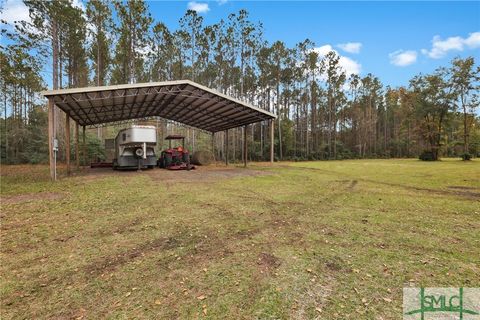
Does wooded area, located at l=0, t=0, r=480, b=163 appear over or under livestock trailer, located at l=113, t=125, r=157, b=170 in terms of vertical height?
over

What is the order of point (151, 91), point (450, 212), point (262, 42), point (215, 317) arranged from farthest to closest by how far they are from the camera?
point (262, 42) < point (151, 91) < point (450, 212) < point (215, 317)

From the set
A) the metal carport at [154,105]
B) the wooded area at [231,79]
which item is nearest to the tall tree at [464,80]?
the wooded area at [231,79]

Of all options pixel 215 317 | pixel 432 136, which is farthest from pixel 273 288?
pixel 432 136

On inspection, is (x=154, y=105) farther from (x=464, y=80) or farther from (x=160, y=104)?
(x=464, y=80)

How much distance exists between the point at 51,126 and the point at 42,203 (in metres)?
4.74

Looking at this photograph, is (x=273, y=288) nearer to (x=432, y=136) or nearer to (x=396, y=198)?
(x=396, y=198)

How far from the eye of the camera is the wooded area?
19188 mm

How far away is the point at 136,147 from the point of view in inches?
568

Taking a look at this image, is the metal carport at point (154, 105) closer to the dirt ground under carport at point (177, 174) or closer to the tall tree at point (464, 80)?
the dirt ground under carport at point (177, 174)

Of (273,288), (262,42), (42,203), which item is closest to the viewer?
(273,288)

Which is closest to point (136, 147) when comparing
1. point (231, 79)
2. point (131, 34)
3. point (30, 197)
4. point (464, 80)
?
point (30, 197)

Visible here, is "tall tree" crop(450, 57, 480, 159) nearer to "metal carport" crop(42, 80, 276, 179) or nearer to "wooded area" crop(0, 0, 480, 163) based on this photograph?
"wooded area" crop(0, 0, 480, 163)

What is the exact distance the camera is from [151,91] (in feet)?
41.8

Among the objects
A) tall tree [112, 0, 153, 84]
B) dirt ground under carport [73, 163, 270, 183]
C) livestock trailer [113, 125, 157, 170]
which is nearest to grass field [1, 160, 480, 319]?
dirt ground under carport [73, 163, 270, 183]
